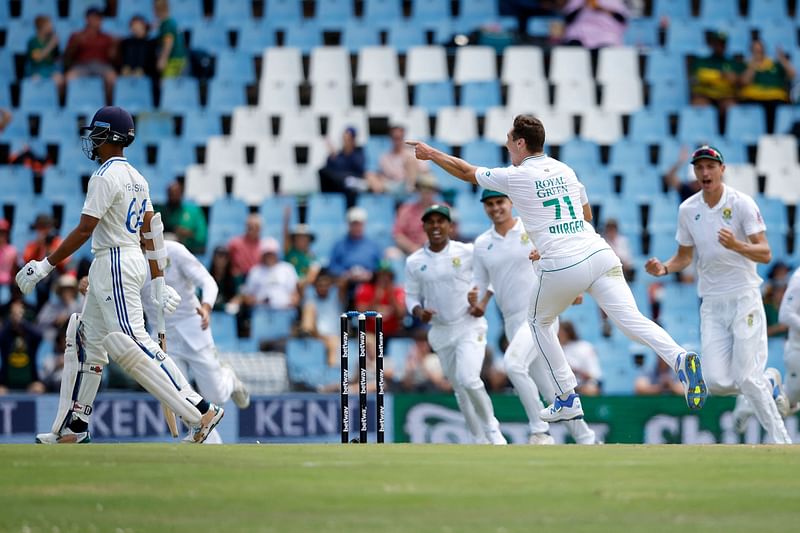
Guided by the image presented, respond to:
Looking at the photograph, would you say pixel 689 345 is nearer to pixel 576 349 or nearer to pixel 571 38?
pixel 576 349

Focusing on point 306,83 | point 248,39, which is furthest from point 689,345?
point 248,39

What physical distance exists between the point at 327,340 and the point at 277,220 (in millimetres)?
2757

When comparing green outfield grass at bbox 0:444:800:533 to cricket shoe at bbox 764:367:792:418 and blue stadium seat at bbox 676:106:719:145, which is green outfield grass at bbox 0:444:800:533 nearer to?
cricket shoe at bbox 764:367:792:418

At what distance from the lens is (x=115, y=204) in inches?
392

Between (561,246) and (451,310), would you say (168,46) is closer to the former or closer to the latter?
(451,310)

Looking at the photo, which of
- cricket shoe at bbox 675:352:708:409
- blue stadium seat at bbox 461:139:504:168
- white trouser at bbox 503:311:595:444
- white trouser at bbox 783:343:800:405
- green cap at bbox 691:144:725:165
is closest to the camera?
cricket shoe at bbox 675:352:708:409

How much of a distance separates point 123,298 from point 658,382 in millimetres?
8687

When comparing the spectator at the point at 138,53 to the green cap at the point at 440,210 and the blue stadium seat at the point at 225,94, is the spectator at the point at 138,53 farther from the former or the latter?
the green cap at the point at 440,210

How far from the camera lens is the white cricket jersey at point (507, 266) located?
13.1 meters

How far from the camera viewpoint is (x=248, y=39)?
21891 millimetres

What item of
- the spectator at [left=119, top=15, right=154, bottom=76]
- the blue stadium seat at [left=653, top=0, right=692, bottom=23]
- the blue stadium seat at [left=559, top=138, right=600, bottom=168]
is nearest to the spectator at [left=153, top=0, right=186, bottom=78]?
the spectator at [left=119, top=15, right=154, bottom=76]

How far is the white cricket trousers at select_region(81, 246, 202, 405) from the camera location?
994 cm

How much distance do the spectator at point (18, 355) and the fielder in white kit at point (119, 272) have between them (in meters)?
6.53

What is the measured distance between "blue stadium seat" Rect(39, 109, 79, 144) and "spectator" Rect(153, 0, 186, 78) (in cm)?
148
